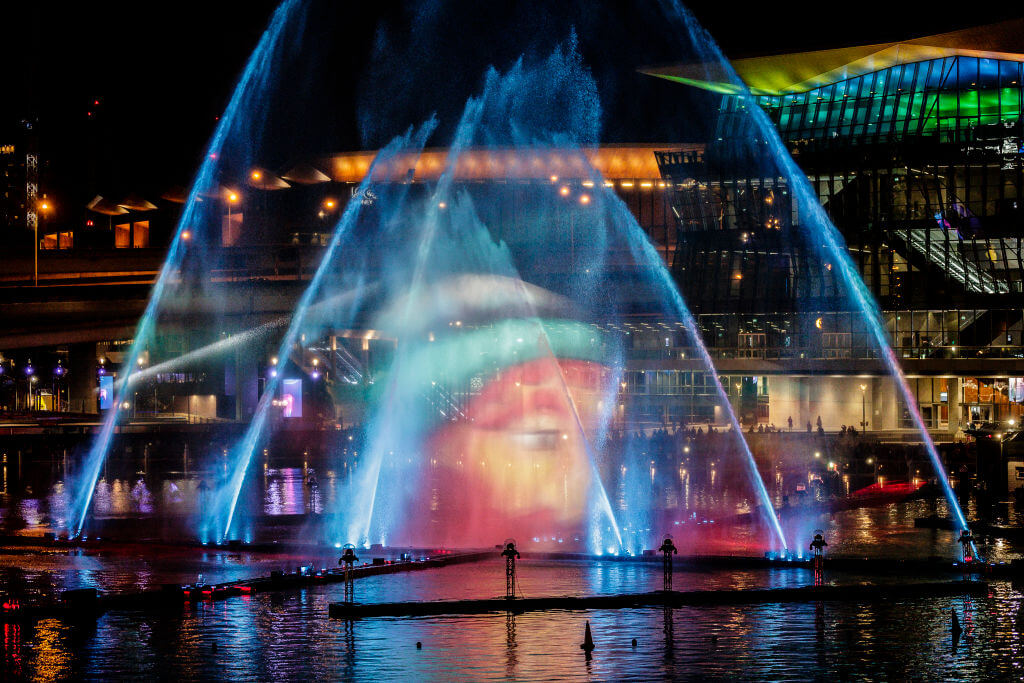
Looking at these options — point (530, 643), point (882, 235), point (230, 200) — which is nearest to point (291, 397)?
point (230, 200)

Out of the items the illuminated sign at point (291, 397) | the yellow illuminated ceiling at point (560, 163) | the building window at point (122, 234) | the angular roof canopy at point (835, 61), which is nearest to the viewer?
the angular roof canopy at point (835, 61)

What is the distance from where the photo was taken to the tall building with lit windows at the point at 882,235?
80.0 m

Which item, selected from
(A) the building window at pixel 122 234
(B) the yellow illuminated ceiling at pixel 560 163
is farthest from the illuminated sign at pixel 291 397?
(A) the building window at pixel 122 234

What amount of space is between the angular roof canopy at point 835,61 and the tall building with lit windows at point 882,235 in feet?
0.47

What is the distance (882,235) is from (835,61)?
47.8ft

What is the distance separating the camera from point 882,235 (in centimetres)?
8369

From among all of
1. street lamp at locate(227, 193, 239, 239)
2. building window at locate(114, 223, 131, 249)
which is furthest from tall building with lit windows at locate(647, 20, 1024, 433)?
building window at locate(114, 223, 131, 249)

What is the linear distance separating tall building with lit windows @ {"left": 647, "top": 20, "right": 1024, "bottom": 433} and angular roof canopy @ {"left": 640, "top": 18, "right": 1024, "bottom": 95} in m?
0.14

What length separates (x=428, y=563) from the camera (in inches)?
1107

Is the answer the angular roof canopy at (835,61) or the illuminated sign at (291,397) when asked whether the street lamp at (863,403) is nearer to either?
the angular roof canopy at (835,61)

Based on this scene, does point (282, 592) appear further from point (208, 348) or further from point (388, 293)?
point (208, 348)

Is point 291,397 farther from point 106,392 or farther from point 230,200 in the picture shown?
point 230,200

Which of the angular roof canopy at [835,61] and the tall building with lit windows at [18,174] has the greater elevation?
the tall building with lit windows at [18,174]

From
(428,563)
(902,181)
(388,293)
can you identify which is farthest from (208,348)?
(428,563)
